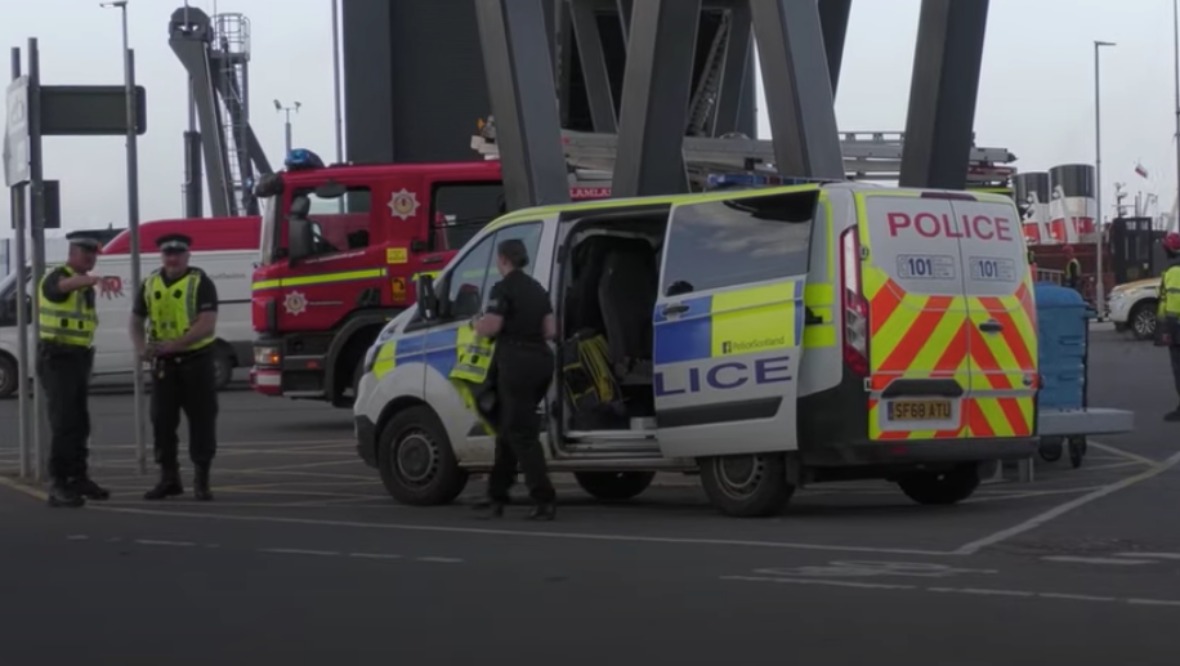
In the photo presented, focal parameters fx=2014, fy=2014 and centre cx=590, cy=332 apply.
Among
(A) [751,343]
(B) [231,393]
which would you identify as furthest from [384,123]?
(A) [751,343]

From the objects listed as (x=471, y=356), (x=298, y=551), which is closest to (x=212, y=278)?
(x=471, y=356)

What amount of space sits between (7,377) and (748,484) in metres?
20.5

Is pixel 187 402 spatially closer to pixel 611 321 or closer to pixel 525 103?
pixel 611 321

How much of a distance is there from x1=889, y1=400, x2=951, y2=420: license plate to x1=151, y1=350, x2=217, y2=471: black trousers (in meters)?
4.96

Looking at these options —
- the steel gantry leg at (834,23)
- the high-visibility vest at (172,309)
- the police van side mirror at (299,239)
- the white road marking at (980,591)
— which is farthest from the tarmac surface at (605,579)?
the steel gantry leg at (834,23)

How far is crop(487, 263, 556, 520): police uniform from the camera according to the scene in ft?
40.1

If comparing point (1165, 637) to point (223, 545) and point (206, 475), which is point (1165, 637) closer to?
point (223, 545)

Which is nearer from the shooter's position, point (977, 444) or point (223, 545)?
point (223, 545)

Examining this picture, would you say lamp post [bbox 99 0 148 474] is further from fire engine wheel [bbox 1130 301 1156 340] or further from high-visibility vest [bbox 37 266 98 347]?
fire engine wheel [bbox 1130 301 1156 340]

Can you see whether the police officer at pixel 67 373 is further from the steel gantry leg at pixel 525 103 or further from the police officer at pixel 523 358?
the steel gantry leg at pixel 525 103

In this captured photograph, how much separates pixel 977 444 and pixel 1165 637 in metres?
4.66

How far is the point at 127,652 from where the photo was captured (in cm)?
732

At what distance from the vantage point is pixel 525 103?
56.5 feet

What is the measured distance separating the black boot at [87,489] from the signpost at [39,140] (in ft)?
6.78
